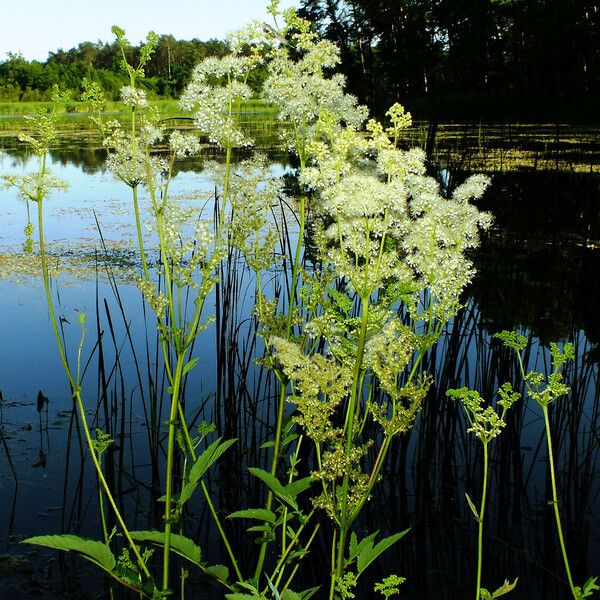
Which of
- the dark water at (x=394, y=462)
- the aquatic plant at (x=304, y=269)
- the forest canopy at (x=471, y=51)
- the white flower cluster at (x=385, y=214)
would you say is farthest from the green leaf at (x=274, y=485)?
the forest canopy at (x=471, y=51)

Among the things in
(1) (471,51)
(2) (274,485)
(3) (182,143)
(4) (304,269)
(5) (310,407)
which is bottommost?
(2) (274,485)

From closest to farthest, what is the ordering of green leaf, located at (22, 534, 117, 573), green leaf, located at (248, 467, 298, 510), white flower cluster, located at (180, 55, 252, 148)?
green leaf, located at (22, 534, 117, 573), green leaf, located at (248, 467, 298, 510), white flower cluster, located at (180, 55, 252, 148)

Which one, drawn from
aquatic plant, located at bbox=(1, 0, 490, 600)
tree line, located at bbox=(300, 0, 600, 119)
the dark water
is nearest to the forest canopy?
tree line, located at bbox=(300, 0, 600, 119)

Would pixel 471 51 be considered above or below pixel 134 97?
above

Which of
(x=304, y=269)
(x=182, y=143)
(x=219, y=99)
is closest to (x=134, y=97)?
(x=182, y=143)

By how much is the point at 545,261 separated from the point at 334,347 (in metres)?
5.34

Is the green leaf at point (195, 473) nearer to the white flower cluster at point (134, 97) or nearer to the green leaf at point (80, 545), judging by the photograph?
the green leaf at point (80, 545)

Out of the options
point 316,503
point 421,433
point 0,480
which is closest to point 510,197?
point 421,433

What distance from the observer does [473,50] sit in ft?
106

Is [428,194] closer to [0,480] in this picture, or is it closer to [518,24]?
[0,480]

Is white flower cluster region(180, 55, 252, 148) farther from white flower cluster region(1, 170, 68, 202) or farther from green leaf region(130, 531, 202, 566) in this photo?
green leaf region(130, 531, 202, 566)

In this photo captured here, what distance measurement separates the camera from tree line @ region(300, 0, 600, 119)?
26938 mm

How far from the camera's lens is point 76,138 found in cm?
2111

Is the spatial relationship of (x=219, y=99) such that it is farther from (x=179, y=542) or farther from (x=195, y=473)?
(x=179, y=542)
